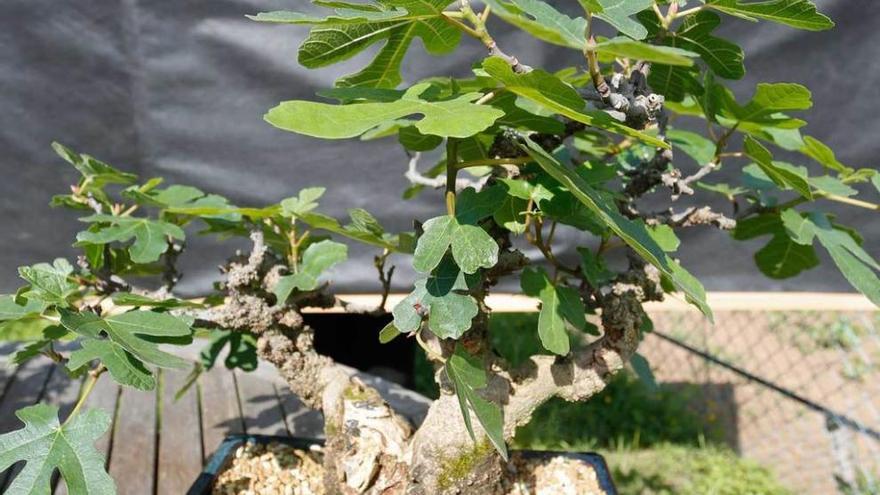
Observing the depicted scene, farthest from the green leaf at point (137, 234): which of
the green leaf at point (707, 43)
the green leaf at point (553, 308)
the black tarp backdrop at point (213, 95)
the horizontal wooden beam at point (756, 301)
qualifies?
the black tarp backdrop at point (213, 95)

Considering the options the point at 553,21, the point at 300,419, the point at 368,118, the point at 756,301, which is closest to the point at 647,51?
the point at 553,21

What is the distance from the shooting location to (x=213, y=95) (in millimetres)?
2580

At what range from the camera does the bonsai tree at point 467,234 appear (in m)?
0.80

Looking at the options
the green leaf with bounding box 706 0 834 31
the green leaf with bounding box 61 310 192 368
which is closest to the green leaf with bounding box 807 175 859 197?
the green leaf with bounding box 706 0 834 31

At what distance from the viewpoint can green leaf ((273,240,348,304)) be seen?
1.18m

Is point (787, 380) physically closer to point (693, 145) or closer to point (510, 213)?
point (693, 145)

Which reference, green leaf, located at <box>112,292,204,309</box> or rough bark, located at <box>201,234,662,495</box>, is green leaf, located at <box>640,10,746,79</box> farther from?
green leaf, located at <box>112,292,204,309</box>

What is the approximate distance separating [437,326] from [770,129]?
2.22ft

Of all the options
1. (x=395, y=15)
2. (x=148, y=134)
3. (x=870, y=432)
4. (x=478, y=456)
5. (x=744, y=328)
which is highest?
(x=395, y=15)

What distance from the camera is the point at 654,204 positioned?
275cm

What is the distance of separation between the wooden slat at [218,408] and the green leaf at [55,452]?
2.49ft

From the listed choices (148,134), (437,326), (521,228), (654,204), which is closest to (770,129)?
(521,228)

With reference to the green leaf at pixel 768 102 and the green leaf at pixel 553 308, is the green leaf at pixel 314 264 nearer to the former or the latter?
the green leaf at pixel 553 308

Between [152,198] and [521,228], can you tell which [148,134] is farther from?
[521,228]
